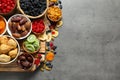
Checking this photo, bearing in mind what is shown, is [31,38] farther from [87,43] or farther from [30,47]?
[87,43]

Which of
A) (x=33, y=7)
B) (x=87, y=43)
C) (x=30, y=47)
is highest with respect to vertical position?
(x=33, y=7)

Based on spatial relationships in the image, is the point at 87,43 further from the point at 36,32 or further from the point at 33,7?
the point at 33,7

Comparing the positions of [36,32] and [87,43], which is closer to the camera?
[36,32]

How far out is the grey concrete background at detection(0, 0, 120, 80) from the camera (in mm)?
2535

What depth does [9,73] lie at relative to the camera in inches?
96.9

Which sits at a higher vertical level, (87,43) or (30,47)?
(30,47)

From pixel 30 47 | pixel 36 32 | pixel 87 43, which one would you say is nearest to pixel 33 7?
pixel 36 32

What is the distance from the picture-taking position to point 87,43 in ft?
8.50

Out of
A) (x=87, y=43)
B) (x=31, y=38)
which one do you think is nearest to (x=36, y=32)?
(x=31, y=38)

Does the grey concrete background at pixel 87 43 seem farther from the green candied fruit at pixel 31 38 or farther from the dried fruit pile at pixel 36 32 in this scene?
the green candied fruit at pixel 31 38

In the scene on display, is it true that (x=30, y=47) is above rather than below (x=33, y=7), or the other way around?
below

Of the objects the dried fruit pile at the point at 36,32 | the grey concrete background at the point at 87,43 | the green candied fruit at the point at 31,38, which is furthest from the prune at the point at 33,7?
the grey concrete background at the point at 87,43

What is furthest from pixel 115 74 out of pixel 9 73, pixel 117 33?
pixel 9 73

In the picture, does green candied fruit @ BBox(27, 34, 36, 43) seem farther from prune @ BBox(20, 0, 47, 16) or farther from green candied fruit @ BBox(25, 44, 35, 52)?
prune @ BBox(20, 0, 47, 16)
